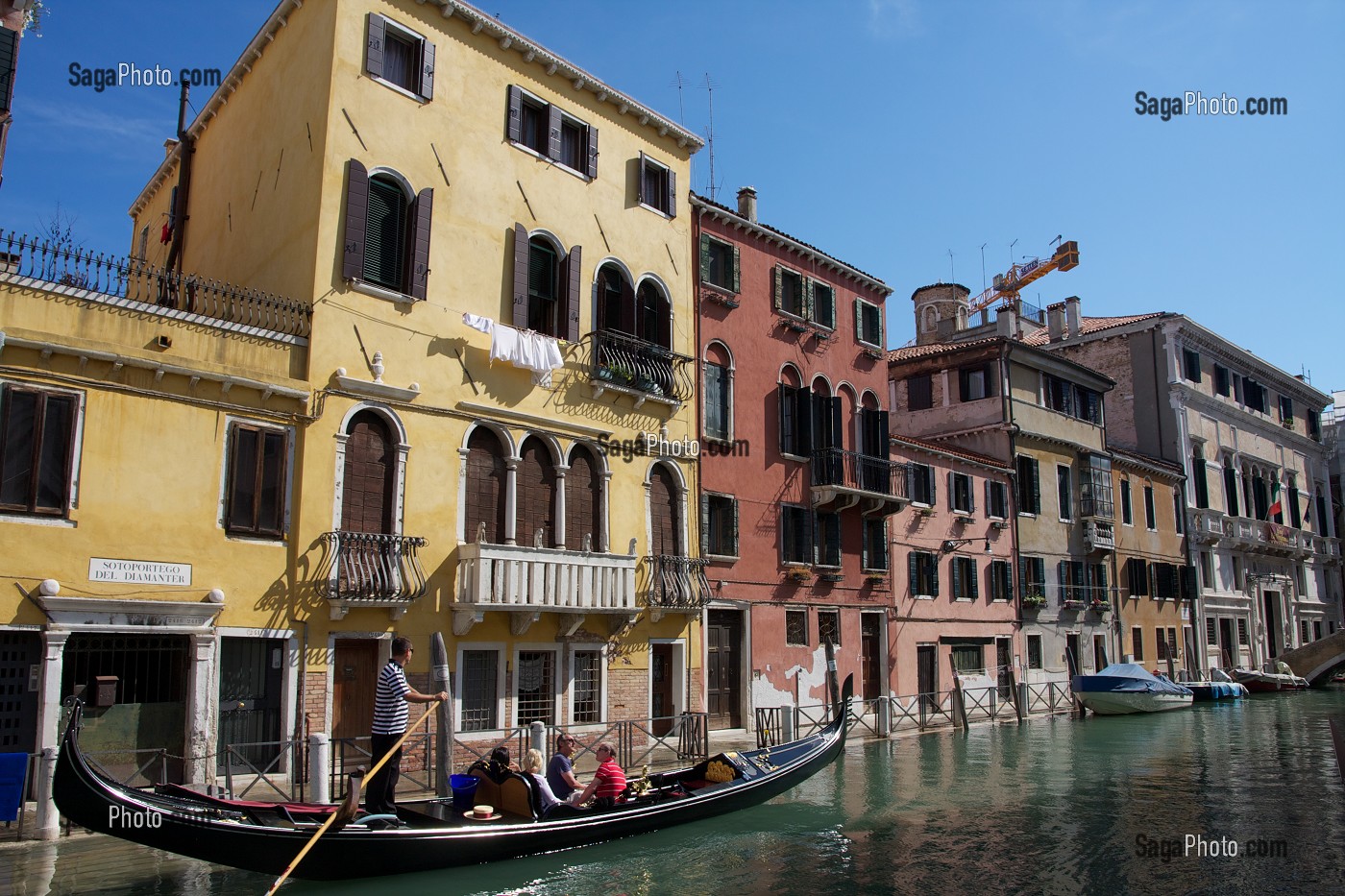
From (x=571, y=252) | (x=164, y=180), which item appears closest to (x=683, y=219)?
(x=571, y=252)

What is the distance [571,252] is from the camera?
57.1ft

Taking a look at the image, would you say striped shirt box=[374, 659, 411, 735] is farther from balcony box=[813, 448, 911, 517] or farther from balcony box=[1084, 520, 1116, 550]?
balcony box=[1084, 520, 1116, 550]

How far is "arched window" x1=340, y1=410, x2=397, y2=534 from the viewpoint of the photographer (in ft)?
46.0

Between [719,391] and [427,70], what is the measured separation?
7978 mm

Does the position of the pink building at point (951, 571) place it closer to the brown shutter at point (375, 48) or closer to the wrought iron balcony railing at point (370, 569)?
the wrought iron balcony railing at point (370, 569)

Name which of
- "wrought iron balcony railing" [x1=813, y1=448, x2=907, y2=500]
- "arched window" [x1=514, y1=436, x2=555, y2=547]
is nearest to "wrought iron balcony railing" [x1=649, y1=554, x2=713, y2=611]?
"arched window" [x1=514, y1=436, x2=555, y2=547]

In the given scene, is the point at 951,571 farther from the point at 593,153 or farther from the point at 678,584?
the point at 593,153

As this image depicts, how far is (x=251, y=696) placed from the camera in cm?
1285

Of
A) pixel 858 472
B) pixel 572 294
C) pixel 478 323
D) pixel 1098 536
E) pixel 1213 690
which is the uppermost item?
pixel 572 294

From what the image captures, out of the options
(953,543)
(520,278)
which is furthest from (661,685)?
(953,543)

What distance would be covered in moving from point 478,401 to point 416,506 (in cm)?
193

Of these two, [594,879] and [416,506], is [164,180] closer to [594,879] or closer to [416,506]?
[416,506]

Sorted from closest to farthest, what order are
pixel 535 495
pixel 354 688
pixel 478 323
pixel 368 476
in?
pixel 354 688 < pixel 368 476 < pixel 478 323 < pixel 535 495

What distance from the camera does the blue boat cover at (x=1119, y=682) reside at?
28.5 meters
